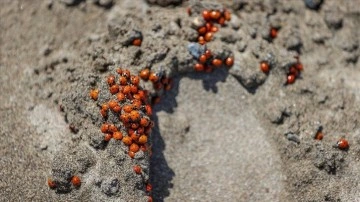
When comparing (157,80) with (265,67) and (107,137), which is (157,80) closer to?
(107,137)

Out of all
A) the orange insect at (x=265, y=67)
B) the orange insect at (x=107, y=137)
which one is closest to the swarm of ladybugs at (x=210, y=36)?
the orange insect at (x=265, y=67)

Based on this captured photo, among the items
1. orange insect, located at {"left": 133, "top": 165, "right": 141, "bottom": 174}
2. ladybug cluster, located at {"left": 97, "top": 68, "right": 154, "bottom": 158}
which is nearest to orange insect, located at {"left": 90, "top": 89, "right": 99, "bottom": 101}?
ladybug cluster, located at {"left": 97, "top": 68, "right": 154, "bottom": 158}

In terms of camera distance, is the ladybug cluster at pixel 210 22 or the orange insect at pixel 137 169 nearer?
the orange insect at pixel 137 169

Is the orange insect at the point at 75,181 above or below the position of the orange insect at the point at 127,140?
below

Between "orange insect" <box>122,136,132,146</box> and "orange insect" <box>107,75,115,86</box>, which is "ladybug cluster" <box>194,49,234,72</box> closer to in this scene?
"orange insect" <box>107,75,115,86</box>

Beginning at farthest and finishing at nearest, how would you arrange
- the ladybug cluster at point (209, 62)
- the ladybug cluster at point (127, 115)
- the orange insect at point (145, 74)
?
the ladybug cluster at point (209, 62), the orange insect at point (145, 74), the ladybug cluster at point (127, 115)

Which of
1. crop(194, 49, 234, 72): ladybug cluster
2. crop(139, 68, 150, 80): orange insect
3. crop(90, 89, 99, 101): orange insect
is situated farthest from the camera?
crop(194, 49, 234, 72): ladybug cluster

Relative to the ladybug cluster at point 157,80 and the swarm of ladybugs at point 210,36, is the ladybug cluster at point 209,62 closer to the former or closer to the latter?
the swarm of ladybugs at point 210,36
